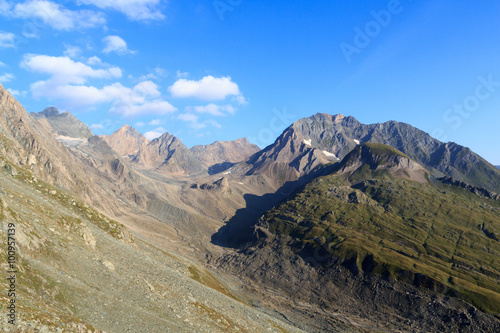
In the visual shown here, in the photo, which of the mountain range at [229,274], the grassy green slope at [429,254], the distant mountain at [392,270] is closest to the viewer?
the mountain range at [229,274]

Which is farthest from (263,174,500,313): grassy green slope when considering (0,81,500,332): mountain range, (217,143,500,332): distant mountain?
(0,81,500,332): mountain range

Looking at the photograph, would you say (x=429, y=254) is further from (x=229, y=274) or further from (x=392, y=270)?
(x=229, y=274)

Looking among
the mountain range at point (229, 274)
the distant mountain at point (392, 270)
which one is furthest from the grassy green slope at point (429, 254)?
the mountain range at point (229, 274)

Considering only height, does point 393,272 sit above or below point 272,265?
above

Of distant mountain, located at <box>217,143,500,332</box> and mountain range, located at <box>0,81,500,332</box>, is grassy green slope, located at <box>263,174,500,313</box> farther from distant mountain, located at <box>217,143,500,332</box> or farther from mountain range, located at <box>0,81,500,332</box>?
mountain range, located at <box>0,81,500,332</box>

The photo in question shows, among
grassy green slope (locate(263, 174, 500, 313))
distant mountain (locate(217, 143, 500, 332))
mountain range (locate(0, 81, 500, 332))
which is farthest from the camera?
grassy green slope (locate(263, 174, 500, 313))

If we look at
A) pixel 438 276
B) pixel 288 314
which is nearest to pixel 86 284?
pixel 288 314

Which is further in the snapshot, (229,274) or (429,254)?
(229,274)

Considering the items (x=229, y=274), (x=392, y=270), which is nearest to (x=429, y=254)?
(x=392, y=270)

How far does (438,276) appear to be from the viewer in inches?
5148

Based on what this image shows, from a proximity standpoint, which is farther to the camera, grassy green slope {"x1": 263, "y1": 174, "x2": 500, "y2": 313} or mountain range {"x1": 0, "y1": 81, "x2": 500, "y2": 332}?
grassy green slope {"x1": 263, "y1": 174, "x2": 500, "y2": 313}

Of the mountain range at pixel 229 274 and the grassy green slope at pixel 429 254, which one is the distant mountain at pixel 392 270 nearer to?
the grassy green slope at pixel 429 254

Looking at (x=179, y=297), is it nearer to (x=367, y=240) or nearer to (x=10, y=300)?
(x=10, y=300)

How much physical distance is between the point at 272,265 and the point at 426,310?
79522 millimetres
